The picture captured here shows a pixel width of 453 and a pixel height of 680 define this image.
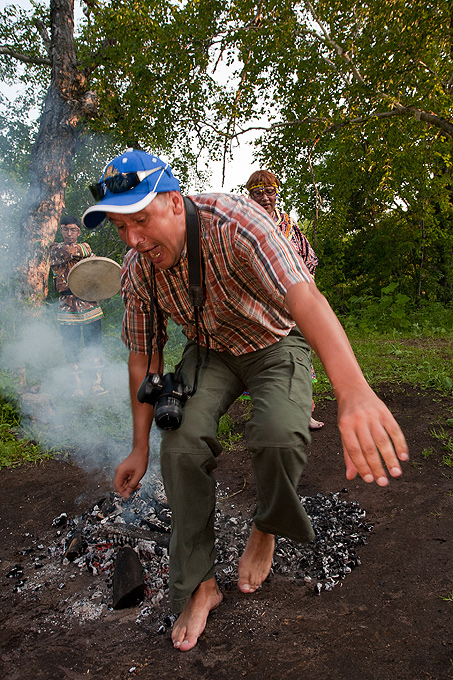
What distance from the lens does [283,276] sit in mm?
1624

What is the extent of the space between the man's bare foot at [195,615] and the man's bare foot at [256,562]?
0.47 ft

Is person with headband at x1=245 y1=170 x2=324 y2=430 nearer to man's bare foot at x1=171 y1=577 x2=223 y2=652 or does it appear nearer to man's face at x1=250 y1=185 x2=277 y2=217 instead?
man's face at x1=250 y1=185 x2=277 y2=217

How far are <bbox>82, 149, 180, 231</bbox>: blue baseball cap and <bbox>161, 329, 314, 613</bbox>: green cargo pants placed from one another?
89 cm

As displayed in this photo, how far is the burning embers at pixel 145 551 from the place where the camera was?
7.42 feet

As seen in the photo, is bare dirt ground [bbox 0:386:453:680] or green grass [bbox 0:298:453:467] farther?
green grass [bbox 0:298:453:467]

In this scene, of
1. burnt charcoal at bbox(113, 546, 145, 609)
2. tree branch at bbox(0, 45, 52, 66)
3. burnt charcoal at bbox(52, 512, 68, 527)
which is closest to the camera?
burnt charcoal at bbox(113, 546, 145, 609)

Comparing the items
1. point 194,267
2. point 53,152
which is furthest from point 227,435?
point 53,152

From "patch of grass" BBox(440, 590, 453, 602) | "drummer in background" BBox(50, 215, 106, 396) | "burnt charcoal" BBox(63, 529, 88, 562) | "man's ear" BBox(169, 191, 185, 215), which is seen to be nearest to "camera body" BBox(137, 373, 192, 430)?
"man's ear" BBox(169, 191, 185, 215)

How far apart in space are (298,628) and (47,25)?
1194 centimetres

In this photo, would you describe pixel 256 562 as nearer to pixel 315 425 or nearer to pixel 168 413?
pixel 168 413

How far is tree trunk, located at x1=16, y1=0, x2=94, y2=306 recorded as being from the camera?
733 cm

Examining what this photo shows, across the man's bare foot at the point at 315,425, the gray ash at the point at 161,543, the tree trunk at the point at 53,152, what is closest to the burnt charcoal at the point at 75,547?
the gray ash at the point at 161,543

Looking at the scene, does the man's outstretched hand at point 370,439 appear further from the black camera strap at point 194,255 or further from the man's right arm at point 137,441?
the man's right arm at point 137,441

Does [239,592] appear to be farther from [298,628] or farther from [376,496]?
[376,496]
